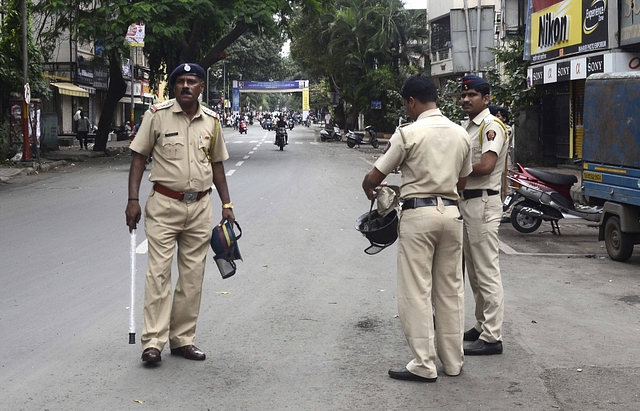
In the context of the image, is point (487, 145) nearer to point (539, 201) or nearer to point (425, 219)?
point (425, 219)

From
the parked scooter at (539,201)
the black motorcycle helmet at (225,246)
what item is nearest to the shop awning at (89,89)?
the parked scooter at (539,201)

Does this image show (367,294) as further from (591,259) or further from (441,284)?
(591,259)

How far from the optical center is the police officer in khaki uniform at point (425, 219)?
16.2ft

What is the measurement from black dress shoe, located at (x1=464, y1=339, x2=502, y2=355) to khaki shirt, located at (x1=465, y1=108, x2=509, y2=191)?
40.5 inches

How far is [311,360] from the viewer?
5445 mm

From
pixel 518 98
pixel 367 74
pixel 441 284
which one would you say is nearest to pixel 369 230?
pixel 441 284

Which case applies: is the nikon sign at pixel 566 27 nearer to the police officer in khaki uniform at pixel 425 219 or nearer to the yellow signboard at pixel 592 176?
the yellow signboard at pixel 592 176

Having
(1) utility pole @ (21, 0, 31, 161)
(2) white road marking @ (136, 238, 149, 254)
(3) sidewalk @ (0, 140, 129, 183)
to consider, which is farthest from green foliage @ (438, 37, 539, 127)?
(2) white road marking @ (136, 238, 149, 254)

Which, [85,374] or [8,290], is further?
[8,290]

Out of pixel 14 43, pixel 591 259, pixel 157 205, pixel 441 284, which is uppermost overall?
pixel 14 43

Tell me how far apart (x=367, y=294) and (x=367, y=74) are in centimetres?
4253

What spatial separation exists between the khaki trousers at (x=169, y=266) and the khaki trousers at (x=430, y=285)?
1279mm

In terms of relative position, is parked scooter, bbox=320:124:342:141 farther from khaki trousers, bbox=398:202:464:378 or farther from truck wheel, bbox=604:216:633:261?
khaki trousers, bbox=398:202:464:378

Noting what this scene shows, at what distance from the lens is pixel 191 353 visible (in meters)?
5.39
